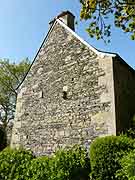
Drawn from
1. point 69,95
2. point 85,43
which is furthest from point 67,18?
point 69,95

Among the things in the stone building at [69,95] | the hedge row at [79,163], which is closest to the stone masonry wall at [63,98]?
the stone building at [69,95]

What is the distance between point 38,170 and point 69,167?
3.77ft

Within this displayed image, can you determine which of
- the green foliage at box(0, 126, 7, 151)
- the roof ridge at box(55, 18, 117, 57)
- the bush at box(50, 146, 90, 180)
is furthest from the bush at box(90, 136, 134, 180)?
the green foliage at box(0, 126, 7, 151)

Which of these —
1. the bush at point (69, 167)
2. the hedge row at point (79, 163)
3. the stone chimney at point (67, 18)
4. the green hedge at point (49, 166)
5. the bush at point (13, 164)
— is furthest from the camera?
the stone chimney at point (67, 18)

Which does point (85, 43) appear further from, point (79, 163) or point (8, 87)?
point (8, 87)

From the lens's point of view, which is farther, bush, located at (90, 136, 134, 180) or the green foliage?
the green foliage

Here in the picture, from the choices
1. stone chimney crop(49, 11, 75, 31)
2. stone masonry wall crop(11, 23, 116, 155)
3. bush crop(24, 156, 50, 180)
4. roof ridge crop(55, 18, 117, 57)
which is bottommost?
bush crop(24, 156, 50, 180)

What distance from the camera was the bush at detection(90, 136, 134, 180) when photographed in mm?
8241

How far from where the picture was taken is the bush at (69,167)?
895 cm

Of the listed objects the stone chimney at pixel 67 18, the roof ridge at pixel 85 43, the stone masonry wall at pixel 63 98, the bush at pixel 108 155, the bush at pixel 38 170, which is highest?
the stone chimney at pixel 67 18

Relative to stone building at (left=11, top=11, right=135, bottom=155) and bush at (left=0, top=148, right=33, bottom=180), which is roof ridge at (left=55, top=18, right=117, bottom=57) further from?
bush at (left=0, top=148, right=33, bottom=180)

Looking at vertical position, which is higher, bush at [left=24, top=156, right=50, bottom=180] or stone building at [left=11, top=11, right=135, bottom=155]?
stone building at [left=11, top=11, right=135, bottom=155]

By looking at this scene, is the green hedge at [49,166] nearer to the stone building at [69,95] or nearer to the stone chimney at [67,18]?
the stone building at [69,95]

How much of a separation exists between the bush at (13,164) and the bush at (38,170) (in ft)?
0.87
